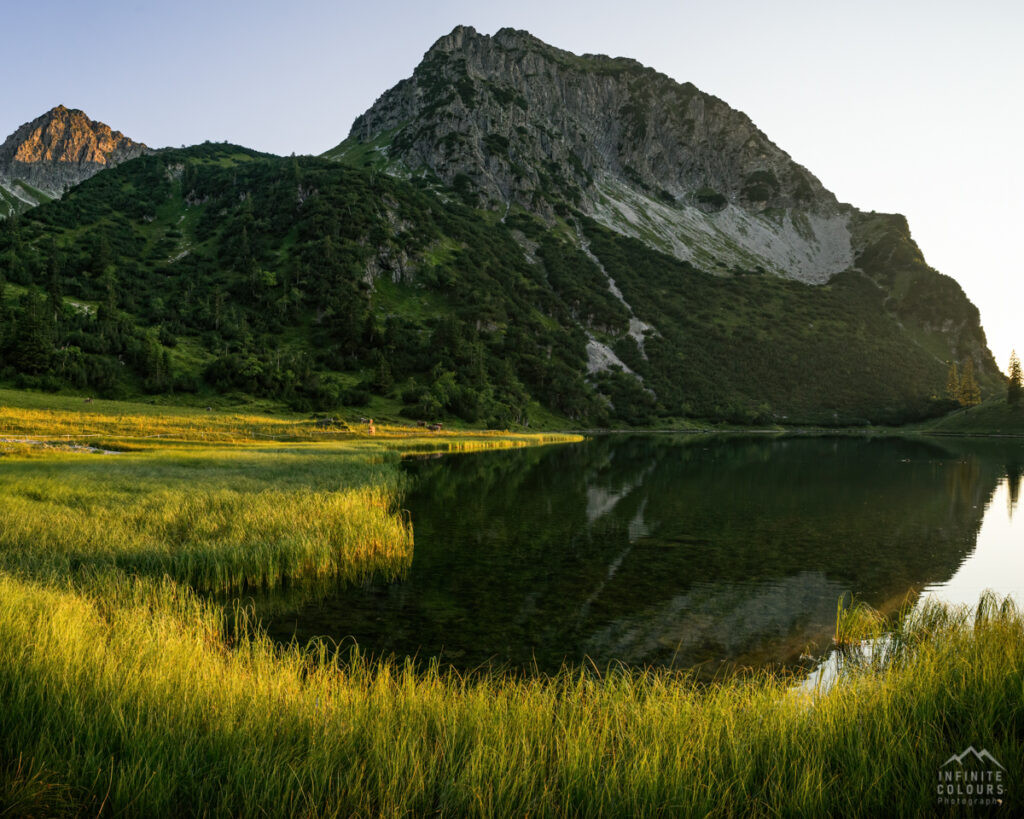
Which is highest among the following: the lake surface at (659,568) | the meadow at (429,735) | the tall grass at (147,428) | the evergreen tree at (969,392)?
the evergreen tree at (969,392)

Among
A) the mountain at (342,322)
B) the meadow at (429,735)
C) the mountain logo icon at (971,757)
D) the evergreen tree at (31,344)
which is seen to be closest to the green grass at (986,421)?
the mountain at (342,322)

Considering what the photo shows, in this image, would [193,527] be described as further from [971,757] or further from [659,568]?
[971,757]

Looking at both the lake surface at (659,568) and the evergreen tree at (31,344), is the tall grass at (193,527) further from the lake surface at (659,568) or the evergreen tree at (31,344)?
the evergreen tree at (31,344)

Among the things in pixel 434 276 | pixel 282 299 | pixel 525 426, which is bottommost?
pixel 525 426

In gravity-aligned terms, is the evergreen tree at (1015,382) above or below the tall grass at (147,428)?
above

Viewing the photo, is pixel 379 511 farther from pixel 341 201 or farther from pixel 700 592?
pixel 341 201

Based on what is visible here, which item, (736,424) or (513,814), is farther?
(736,424)

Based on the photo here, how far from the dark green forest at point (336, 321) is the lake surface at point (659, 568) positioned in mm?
75347

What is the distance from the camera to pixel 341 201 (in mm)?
170125

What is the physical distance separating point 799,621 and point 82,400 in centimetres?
7989

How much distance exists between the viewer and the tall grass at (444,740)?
179 inches

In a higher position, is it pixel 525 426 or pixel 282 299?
pixel 282 299

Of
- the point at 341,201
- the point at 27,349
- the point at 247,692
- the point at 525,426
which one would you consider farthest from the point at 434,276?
the point at 247,692

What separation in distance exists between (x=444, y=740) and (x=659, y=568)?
15.6 m
